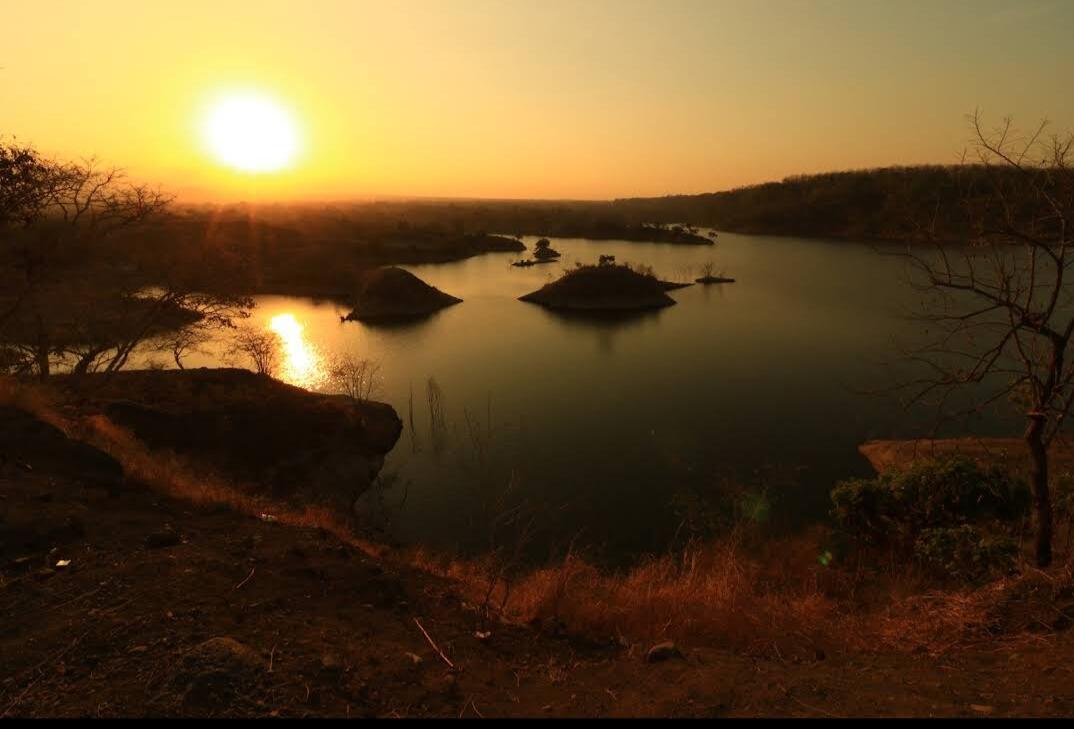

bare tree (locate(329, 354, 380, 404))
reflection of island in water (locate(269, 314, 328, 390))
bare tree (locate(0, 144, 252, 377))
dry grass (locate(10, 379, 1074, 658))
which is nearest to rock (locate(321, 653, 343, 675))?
dry grass (locate(10, 379, 1074, 658))

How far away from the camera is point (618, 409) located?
2925 cm

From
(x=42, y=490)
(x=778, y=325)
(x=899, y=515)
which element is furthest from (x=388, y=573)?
(x=778, y=325)

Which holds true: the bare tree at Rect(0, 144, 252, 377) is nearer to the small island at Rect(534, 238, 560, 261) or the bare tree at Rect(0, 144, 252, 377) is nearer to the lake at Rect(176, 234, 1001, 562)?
the lake at Rect(176, 234, 1001, 562)

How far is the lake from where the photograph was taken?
19.7 metres

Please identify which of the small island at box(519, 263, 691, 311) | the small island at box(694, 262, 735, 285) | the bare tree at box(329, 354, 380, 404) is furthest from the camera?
the small island at box(694, 262, 735, 285)

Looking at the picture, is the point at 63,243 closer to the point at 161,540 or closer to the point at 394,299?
the point at 161,540

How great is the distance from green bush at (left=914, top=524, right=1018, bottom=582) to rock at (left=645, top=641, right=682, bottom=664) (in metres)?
5.76


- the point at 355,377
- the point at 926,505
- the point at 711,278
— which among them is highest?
the point at 711,278

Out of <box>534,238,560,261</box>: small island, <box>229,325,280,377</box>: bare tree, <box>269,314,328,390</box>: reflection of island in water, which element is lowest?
<box>269,314,328,390</box>: reflection of island in water

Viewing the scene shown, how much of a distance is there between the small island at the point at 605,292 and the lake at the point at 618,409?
249 cm

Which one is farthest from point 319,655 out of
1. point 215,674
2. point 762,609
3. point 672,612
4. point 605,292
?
point 605,292

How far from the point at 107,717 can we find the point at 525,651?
3485 mm

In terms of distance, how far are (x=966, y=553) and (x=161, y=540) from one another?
12.0 meters

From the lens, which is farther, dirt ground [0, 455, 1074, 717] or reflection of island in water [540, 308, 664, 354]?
reflection of island in water [540, 308, 664, 354]
